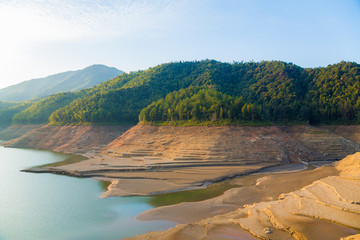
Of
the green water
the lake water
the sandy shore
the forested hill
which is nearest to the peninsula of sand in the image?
the sandy shore

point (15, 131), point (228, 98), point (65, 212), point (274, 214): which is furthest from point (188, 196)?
point (15, 131)

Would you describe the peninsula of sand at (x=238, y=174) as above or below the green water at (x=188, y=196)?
above

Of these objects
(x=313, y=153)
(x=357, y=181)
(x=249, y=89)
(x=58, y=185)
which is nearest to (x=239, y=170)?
(x=357, y=181)

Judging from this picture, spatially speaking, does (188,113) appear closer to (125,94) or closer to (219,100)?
(219,100)

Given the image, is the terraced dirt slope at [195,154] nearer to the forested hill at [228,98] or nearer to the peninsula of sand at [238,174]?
the peninsula of sand at [238,174]

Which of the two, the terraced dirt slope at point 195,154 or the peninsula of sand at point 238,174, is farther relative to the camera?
the terraced dirt slope at point 195,154

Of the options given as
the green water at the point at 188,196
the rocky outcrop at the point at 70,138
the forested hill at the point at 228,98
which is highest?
the forested hill at the point at 228,98

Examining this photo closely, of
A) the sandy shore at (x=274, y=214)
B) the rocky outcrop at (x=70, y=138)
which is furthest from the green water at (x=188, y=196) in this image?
the rocky outcrop at (x=70, y=138)
